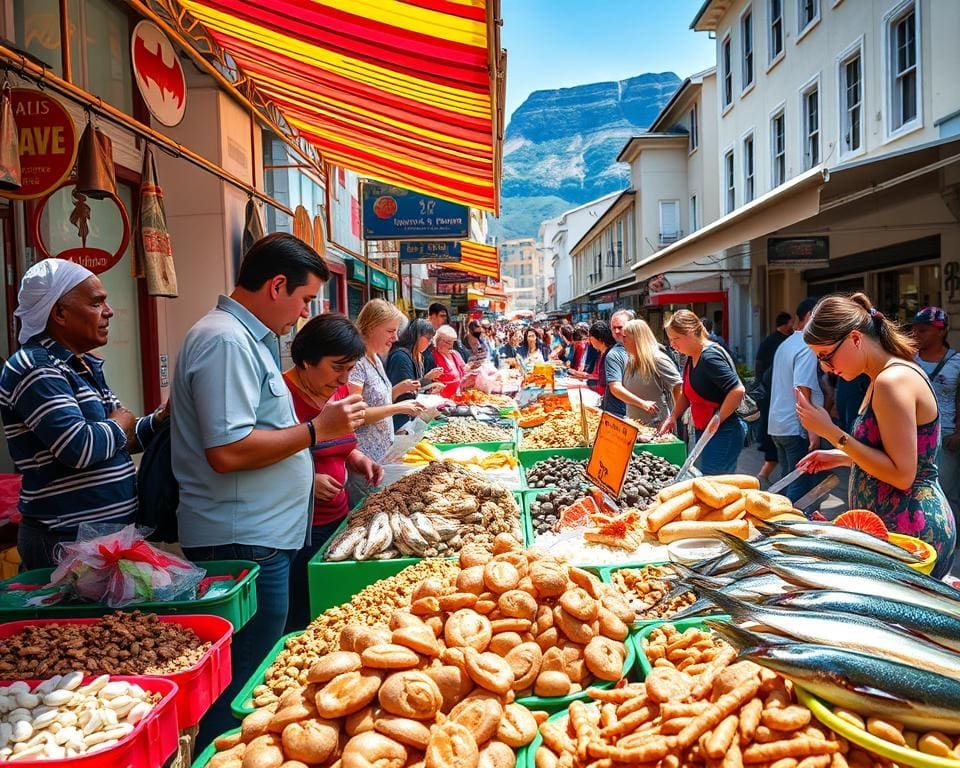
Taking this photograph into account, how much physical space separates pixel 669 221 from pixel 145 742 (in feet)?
120

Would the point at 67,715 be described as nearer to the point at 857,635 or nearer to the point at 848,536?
the point at 857,635

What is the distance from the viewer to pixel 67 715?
6.36 feet

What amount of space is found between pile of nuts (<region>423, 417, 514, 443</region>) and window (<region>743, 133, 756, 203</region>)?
1883 cm

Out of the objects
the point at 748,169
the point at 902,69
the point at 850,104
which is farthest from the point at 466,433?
the point at 748,169

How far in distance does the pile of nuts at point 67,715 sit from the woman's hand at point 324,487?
5.28 ft

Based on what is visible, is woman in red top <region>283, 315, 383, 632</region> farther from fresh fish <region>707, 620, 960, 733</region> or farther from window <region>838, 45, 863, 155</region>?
window <region>838, 45, 863, 155</region>

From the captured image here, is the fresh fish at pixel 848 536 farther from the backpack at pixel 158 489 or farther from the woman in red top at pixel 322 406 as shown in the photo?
the backpack at pixel 158 489

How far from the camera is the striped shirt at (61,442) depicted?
9.03 feet

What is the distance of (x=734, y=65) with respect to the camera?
23188 millimetres

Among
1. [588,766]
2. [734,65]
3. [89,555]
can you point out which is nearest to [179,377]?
[89,555]

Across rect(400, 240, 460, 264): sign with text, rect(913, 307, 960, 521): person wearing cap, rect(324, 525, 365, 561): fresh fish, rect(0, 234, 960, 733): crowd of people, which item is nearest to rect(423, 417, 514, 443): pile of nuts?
rect(0, 234, 960, 733): crowd of people

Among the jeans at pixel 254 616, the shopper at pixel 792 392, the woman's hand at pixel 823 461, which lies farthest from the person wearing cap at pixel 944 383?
the jeans at pixel 254 616

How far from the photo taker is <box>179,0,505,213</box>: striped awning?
4.00 m

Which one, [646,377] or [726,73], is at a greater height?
[726,73]
